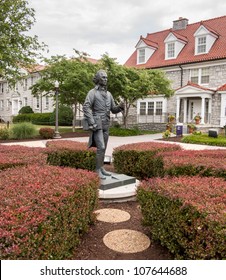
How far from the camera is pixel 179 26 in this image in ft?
95.0

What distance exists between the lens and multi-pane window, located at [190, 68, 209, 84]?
78.9 feet

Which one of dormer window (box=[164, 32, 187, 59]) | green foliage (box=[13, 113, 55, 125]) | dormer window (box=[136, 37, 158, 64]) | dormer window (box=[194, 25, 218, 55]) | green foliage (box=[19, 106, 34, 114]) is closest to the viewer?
dormer window (box=[194, 25, 218, 55])

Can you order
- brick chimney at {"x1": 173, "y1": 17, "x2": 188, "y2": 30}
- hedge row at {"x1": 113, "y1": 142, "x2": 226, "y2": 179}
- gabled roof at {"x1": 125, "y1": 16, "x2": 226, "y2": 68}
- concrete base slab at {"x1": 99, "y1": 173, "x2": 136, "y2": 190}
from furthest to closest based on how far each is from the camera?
brick chimney at {"x1": 173, "y1": 17, "x2": 188, "y2": 30} → gabled roof at {"x1": 125, "y1": 16, "x2": 226, "y2": 68} → concrete base slab at {"x1": 99, "y1": 173, "x2": 136, "y2": 190} → hedge row at {"x1": 113, "y1": 142, "x2": 226, "y2": 179}

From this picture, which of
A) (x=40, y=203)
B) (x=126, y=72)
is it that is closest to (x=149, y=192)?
(x=40, y=203)

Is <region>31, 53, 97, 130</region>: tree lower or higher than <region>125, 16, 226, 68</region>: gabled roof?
lower

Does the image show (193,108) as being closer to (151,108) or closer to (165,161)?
(151,108)

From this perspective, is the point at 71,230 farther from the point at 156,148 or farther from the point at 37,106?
the point at 37,106

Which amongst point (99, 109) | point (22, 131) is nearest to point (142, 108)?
point (22, 131)

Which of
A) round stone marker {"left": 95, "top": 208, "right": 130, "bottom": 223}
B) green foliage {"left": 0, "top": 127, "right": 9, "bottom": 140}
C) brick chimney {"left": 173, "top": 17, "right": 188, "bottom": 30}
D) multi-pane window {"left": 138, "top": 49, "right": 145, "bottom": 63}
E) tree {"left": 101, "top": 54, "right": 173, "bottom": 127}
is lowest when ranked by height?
round stone marker {"left": 95, "top": 208, "right": 130, "bottom": 223}

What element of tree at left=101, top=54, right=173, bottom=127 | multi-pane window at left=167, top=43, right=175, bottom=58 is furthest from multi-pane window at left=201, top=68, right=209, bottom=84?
tree at left=101, top=54, right=173, bottom=127

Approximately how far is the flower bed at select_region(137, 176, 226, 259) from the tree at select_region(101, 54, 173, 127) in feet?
48.9

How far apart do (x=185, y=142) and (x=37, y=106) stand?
27.7 meters

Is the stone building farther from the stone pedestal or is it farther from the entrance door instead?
the stone pedestal

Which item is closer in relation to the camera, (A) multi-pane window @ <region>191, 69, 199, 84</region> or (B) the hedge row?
(B) the hedge row
